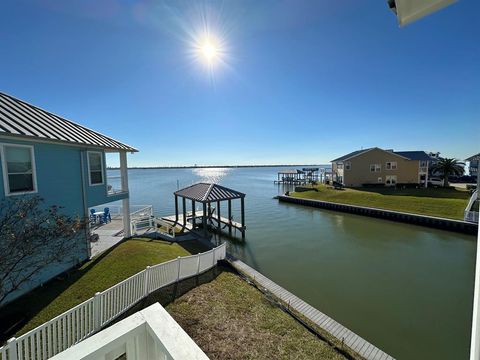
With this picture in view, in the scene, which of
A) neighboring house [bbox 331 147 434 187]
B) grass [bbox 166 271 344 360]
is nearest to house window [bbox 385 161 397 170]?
neighboring house [bbox 331 147 434 187]

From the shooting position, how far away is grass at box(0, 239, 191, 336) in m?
6.19

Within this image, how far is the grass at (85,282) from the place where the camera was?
6188 millimetres

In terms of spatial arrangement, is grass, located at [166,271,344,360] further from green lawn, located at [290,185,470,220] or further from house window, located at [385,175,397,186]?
house window, located at [385,175,397,186]

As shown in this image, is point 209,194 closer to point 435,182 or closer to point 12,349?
point 12,349

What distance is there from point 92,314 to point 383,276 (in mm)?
10894

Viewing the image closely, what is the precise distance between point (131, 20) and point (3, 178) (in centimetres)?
656

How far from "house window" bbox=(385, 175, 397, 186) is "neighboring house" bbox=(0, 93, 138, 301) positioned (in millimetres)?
34744

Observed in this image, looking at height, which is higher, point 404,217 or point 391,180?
point 391,180

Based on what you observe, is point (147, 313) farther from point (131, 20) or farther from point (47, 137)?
point (131, 20)

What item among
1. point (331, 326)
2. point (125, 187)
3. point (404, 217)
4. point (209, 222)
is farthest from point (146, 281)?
point (404, 217)

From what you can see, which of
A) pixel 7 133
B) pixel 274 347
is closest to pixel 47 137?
pixel 7 133

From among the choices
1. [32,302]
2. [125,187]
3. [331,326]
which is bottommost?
[331,326]

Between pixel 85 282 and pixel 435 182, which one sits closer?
pixel 85 282

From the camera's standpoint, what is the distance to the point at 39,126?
7914 mm
